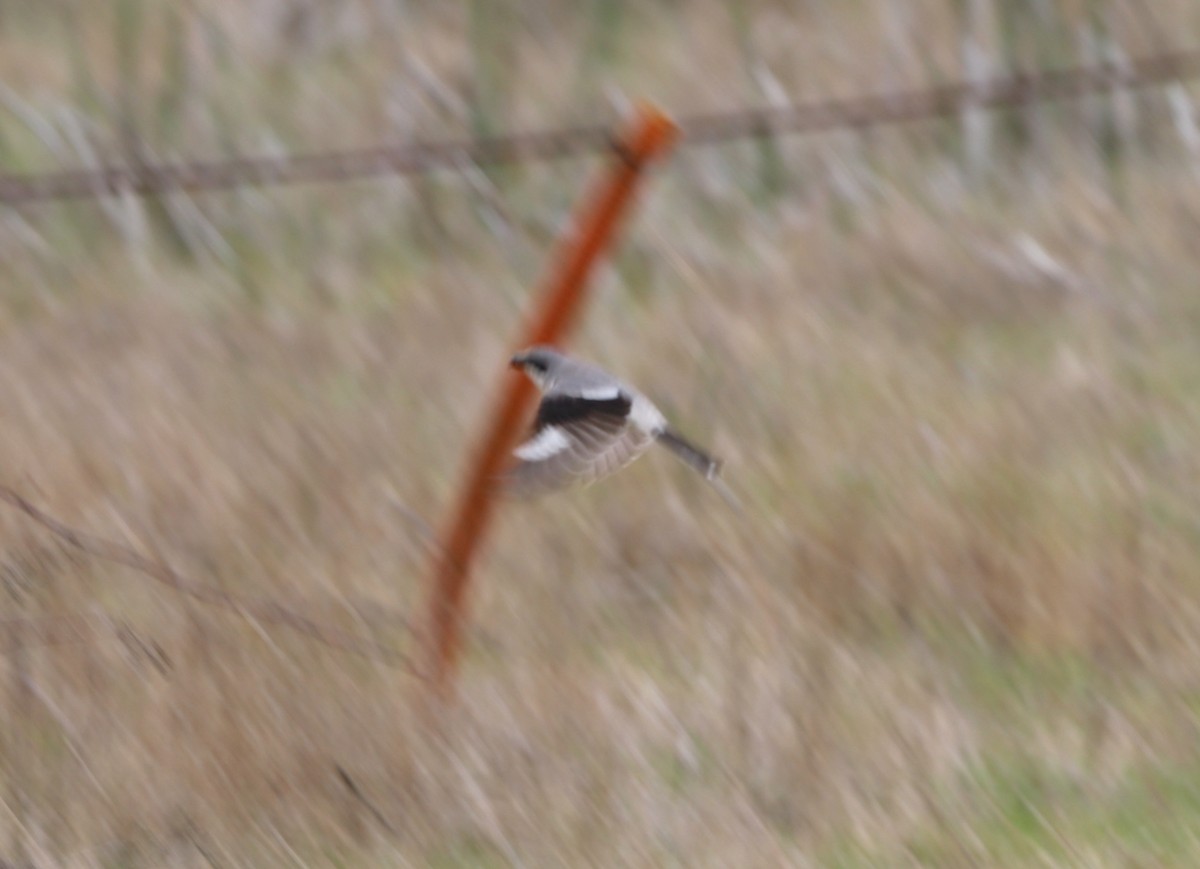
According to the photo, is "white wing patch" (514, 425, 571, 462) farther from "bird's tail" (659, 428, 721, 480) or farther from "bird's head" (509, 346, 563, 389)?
"bird's tail" (659, 428, 721, 480)

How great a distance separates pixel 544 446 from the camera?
3.53 m

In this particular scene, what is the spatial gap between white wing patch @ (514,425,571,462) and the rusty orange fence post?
0.17 m

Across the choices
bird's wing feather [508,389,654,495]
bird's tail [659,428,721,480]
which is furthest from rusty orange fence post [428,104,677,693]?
bird's tail [659,428,721,480]

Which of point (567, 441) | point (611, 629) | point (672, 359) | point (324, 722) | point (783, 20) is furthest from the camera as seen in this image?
point (783, 20)

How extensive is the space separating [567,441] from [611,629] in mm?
964

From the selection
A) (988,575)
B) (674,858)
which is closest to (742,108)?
(988,575)

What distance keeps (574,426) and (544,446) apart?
66 millimetres

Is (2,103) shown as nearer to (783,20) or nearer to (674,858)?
(783,20)

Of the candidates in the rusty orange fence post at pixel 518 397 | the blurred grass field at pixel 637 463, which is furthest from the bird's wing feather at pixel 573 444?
the blurred grass field at pixel 637 463

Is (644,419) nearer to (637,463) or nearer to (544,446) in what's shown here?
A: (544,446)

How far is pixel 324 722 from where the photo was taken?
3885mm

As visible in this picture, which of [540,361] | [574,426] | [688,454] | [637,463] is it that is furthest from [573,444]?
[637,463]

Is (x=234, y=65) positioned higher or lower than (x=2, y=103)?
higher

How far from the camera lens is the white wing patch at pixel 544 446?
349cm
